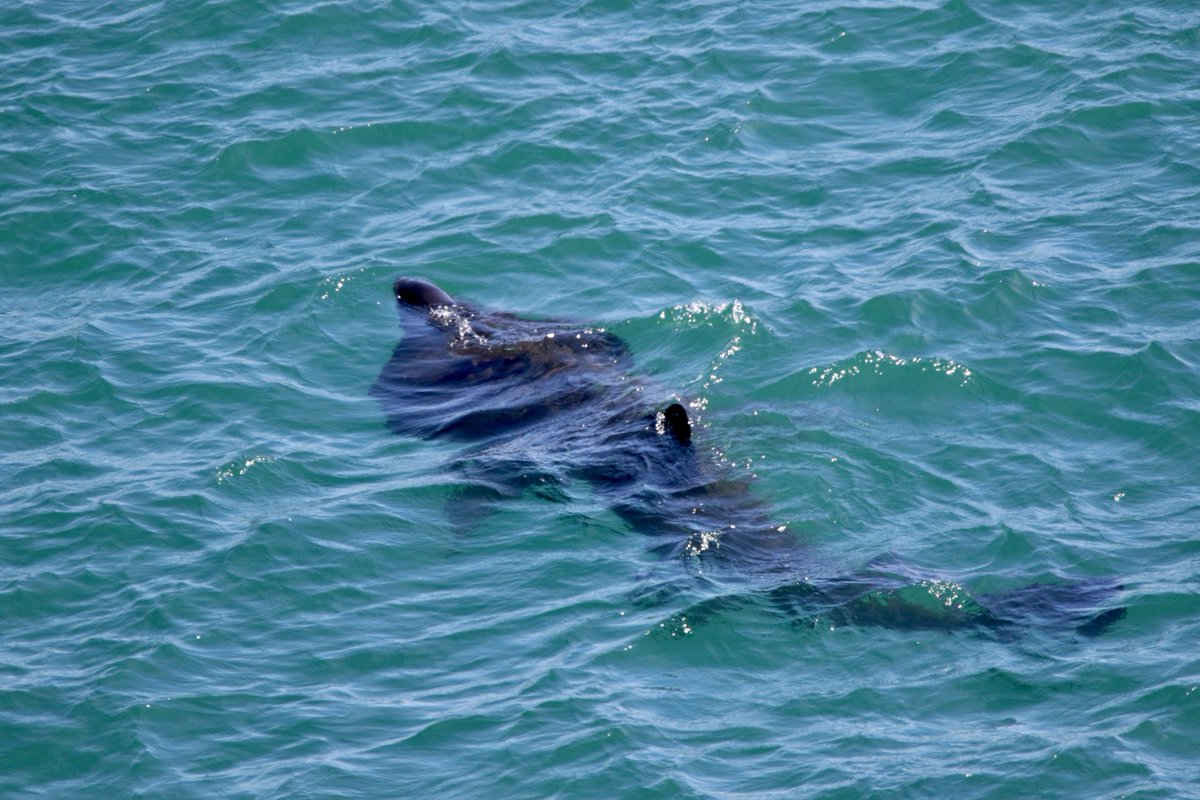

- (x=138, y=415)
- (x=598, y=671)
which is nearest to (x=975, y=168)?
(x=598, y=671)

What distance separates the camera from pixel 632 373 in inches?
530

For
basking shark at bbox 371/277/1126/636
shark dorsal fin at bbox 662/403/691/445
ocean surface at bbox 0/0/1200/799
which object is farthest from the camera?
shark dorsal fin at bbox 662/403/691/445

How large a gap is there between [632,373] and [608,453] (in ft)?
4.82

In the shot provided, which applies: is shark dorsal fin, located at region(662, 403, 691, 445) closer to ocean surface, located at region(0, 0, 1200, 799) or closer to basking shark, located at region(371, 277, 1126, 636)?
basking shark, located at region(371, 277, 1126, 636)

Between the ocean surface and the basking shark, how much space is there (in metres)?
0.17

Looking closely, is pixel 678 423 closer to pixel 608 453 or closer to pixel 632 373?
pixel 608 453

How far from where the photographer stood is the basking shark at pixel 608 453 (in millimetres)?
10188

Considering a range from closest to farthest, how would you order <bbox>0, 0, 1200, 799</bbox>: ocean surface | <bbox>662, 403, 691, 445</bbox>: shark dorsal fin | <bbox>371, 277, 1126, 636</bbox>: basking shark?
<bbox>0, 0, 1200, 799</bbox>: ocean surface, <bbox>371, 277, 1126, 636</bbox>: basking shark, <bbox>662, 403, 691, 445</bbox>: shark dorsal fin

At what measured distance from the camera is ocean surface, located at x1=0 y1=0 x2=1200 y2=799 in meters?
9.44

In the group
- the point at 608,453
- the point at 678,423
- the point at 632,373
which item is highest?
the point at 632,373

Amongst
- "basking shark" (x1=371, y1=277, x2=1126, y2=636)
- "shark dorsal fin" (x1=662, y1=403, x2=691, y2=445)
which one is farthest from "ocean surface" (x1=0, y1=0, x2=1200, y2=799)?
"shark dorsal fin" (x1=662, y1=403, x2=691, y2=445)

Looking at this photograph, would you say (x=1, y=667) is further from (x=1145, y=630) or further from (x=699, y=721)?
(x=1145, y=630)

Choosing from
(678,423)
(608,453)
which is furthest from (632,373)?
(678,423)

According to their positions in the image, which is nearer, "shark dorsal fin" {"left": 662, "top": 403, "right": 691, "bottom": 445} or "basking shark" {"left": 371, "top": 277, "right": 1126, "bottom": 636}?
"basking shark" {"left": 371, "top": 277, "right": 1126, "bottom": 636}
